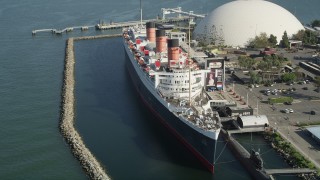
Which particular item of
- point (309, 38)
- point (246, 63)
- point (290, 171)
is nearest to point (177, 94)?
point (290, 171)

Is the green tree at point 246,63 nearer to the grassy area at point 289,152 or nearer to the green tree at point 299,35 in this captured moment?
the green tree at point 299,35

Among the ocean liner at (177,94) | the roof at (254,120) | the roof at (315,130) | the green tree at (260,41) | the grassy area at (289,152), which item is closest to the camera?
the grassy area at (289,152)

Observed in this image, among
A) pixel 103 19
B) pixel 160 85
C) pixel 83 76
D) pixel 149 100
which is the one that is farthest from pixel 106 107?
pixel 103 19

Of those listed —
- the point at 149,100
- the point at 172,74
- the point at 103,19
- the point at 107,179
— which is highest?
the point at 103,19

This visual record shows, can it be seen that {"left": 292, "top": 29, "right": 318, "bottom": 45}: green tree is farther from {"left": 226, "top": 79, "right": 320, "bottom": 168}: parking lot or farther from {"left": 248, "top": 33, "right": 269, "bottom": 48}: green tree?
{"left": 226, "top": 79, "right": 320, "bottom": 168}: parking lot

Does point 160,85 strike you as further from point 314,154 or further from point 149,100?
point 314,154

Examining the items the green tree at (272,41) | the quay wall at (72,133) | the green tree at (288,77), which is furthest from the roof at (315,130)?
the green tree at (272,41)

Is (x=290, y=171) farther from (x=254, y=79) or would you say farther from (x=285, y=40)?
(x=285, y=40)
